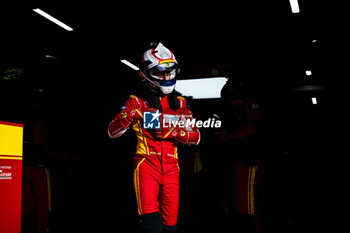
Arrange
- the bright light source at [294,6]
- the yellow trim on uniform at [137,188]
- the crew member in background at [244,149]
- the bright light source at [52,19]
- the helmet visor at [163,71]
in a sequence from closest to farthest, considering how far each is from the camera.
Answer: the yellow trim on uniform at [137,188] < the helmet visor at [163,71] < the crew member in background at [244,149] < the bright light source at [294,6] < the bright light source at [52,19]

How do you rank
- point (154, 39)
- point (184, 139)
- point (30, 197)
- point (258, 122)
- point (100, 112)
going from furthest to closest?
point (100, 112) → point (154, 39) → point (30, 197) → point (258, 122) → point (184, 139)

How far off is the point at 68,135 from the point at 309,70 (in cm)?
227

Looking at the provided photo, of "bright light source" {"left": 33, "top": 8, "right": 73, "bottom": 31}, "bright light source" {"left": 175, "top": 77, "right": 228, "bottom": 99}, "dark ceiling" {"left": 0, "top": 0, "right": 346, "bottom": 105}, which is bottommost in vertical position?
"bright light source" {"left": 175, "top": 77, "right": 228, "bottom": 99}

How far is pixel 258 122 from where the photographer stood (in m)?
2.73

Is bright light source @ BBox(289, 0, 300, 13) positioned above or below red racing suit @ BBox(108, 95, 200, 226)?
above

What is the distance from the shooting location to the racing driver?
243 cm

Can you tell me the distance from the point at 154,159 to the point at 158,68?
661 mm

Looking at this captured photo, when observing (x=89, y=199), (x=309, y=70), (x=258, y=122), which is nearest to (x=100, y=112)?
(x=89, y=199)

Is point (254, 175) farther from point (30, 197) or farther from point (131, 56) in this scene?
point (30, 197)

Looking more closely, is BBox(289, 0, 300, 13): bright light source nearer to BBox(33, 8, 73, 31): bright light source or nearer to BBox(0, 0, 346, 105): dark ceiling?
BBox(0, 0, 346, 105): dark ceiling

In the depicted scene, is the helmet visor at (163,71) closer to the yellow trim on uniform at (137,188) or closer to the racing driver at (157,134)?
→ the racing driver at (157,134)

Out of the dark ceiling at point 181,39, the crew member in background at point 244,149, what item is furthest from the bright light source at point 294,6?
the crew member in background at point 244,149

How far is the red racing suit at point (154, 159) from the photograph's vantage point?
242 cm

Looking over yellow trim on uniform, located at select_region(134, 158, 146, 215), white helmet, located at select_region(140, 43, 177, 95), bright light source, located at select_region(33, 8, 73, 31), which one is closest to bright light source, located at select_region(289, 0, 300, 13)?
white helmet, located at select_region(140, 43, 177, 95)
